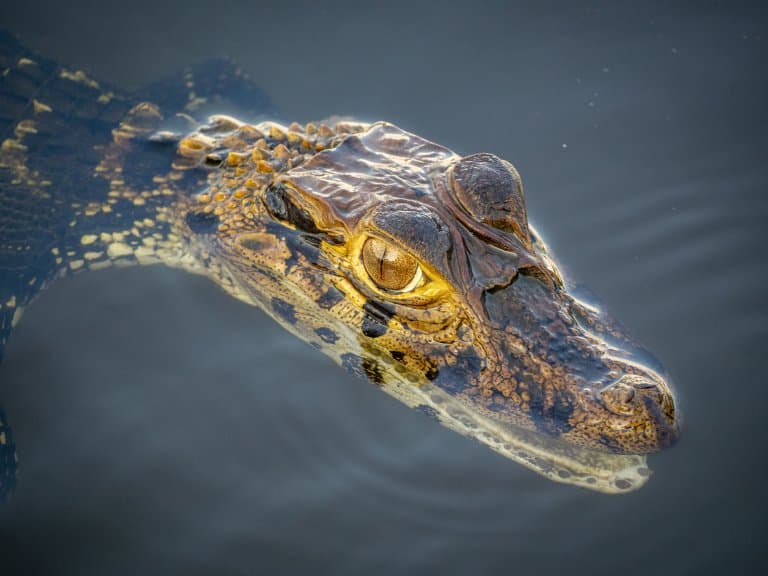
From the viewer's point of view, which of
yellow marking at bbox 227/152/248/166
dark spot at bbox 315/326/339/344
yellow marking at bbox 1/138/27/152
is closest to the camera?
dark spot at bbox 315/326/339/344

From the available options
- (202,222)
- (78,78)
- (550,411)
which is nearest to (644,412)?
(550,411)

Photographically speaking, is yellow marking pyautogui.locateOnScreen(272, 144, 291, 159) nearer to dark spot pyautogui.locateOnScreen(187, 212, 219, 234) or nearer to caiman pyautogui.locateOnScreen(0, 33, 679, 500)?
caiman pyautogui.locateOnScreen(0, 33, 679, 500)

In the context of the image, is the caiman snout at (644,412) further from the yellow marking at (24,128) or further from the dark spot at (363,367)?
the yellow marking at (24,128)

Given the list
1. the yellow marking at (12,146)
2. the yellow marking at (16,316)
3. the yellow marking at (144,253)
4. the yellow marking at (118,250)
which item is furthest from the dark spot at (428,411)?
the yellow marking at (12,146)

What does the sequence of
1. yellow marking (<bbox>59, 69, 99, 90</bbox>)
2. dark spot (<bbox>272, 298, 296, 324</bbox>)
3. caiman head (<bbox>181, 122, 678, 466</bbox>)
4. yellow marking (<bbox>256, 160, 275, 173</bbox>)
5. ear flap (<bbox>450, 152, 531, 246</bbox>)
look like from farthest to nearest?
yellow marking (<bbox>59, 69, 99, 90</bbox>) → yellow marking (<bbox>256, 160, 275, 173</bbox>) → dark spot (<bbox>272, 298, 296, 324</bbox>) → ear flap (<bbox>450, 152, 531, 246</bbox>) → caiman head (<bbox>181, 122, 678, 466</bbox>)

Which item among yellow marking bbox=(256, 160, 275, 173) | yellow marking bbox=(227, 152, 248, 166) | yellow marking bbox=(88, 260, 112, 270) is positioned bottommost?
yellow marking bbox=(88, 260, 112, 270)

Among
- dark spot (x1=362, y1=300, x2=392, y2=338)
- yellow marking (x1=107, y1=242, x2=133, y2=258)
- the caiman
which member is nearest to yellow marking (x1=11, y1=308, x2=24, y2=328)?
the caiman

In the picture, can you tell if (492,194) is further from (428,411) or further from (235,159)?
(235,159)
